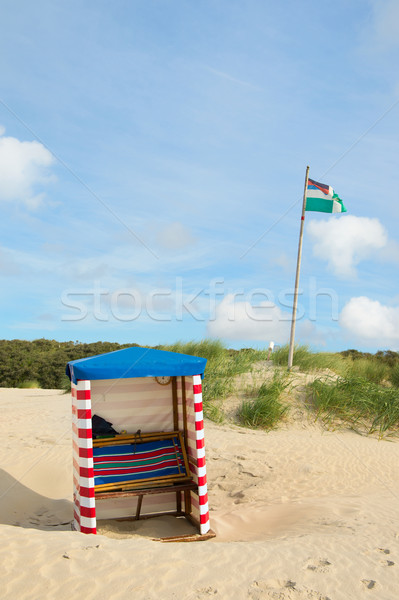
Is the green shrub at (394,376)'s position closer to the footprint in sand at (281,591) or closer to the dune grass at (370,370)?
the dune grass at (370,370)

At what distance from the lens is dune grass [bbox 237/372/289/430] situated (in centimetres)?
1266

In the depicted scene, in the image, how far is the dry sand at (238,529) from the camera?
4.28m

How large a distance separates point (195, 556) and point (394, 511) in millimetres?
3413

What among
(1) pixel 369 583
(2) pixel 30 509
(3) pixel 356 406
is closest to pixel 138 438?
(2) pixel 30 509

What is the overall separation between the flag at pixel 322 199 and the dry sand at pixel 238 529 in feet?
23.2

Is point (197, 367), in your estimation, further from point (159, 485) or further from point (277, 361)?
point (277, 361)

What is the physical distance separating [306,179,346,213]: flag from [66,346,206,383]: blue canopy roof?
11.1 meters

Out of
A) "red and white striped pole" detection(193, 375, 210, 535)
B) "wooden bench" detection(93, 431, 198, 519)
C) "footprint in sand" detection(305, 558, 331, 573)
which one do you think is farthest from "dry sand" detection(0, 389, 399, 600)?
"wooden bench" detection(93, 431, 198, 519)

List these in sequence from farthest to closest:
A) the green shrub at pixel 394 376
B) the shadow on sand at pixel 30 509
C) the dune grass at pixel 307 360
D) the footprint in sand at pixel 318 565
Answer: the green shrub at pixel 394 376 < the dune grass at pixel 307 360 < the shadow on sand at pixel 30 509 < the footprint in sand at pixel 318 565

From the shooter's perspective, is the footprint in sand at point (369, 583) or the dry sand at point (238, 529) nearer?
the dry sand at point (238, 529)

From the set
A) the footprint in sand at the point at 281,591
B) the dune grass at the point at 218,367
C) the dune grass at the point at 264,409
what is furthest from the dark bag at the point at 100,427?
the dune grass at the point at 264,409

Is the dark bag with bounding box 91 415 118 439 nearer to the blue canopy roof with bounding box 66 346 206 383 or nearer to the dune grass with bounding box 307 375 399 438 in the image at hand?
the blue canopy roof with bounding box 66 346 206 383

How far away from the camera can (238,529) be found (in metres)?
6.89

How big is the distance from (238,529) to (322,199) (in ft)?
38.7
